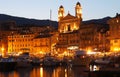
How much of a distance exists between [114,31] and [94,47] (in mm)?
9168

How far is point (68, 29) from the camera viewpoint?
12419 cm

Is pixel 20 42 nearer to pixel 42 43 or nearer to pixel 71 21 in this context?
pixel 42 43

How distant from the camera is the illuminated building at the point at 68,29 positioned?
11550cm

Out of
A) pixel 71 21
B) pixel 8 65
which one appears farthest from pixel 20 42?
pixel 8 65

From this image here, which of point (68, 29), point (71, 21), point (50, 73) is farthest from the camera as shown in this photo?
point (71, 21)

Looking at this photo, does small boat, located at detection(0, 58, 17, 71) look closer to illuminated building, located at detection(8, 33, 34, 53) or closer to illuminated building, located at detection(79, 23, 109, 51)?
illuminated building, located at detection(79, 23, 109, 51)

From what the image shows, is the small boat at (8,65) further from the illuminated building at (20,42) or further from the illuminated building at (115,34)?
the illuminated building at (20,42)

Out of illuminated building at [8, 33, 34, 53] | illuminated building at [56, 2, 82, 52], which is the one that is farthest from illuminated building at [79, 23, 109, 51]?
illuminated building at [8, 33, 34, 53]

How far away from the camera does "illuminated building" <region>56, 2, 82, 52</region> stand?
116 metres

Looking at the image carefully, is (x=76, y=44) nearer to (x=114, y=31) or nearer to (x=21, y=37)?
(x=114, y=31)

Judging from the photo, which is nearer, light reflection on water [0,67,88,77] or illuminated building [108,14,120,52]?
light reflection on water [0,67,88,77]

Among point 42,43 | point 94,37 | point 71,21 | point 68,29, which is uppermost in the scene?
point 71,21

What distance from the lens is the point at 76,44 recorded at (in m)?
113

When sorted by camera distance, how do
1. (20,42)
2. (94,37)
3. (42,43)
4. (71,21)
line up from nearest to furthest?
(94,37) < (71,21) < (42,43) < (20,42)
